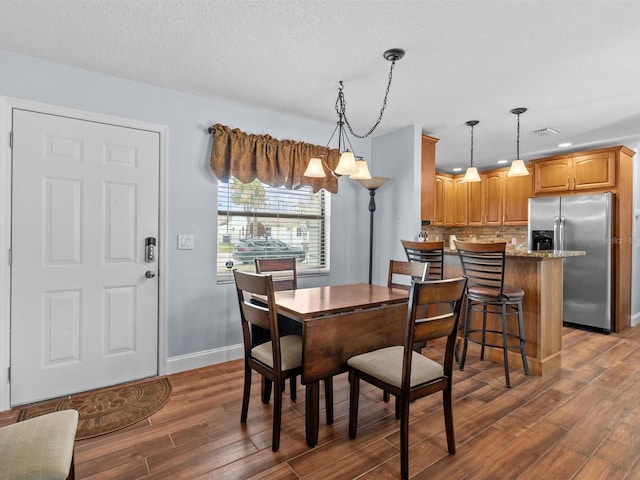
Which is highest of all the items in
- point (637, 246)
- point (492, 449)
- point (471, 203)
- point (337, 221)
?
point (471, 203)

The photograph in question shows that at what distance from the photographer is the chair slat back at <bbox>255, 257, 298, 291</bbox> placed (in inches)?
111

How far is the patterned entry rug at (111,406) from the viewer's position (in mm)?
2121

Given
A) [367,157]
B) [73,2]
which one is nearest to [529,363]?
[367,157]

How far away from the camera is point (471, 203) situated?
5906 mm

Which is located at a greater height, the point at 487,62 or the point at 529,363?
the point at 487,62

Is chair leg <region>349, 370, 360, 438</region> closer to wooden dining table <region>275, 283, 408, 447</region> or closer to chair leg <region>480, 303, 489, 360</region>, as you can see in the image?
wooden dining table <region>275, 283, 408, 447</region>

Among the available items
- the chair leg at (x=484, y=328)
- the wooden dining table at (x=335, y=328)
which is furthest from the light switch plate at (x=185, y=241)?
the chair leg at (x=484, y=328)

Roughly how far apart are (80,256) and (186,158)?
43.3 inches

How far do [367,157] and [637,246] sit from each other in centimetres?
380

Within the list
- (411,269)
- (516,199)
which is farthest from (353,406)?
(516,199)

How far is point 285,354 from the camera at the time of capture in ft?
6.50

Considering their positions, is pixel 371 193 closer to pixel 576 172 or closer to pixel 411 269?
pixel 411 269

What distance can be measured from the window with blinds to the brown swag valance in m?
0.14

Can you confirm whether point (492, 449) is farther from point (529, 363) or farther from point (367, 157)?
point (367, 157)
